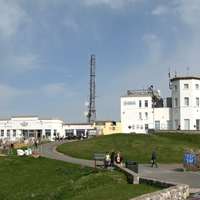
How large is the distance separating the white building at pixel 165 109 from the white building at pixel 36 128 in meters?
10.8

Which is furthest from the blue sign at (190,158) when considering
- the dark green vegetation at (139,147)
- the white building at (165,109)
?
the white building at (165,109)

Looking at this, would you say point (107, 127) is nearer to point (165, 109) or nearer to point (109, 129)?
point (109, 129)

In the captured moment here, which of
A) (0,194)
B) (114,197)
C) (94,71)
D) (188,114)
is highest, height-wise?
(94,71)

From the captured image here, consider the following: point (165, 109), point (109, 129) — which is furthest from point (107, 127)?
point (165, 109)

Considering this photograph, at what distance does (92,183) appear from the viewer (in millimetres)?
17094

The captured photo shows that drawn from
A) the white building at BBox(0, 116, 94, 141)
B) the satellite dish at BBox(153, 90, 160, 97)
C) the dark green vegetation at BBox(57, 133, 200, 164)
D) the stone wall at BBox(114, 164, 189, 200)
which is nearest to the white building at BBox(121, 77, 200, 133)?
the satellite dish at BBox(153, 90, 160, 97)

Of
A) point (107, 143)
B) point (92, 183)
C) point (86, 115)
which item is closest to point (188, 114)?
point (107, 143)

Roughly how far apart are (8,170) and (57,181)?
7264 millimetres

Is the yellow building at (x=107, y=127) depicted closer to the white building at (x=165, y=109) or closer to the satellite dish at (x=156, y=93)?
the white building at (x=165, y=109)

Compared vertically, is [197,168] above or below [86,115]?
below

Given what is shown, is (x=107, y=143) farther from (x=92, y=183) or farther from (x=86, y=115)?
(x=86, y=115)

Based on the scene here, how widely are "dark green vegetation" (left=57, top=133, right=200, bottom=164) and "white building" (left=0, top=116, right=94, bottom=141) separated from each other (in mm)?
21753

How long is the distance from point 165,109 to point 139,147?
68.7 feet

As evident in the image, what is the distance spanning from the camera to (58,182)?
68.0 ft
